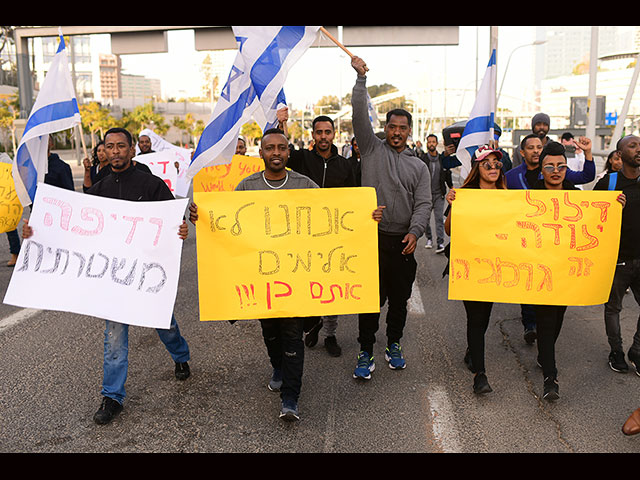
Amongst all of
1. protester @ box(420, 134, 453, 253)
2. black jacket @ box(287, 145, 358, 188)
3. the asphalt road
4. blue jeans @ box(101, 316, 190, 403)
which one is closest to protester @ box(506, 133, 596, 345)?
the asphalt road

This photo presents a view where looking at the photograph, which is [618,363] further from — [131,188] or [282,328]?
[131,188]

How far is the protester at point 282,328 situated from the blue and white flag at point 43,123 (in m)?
1.32

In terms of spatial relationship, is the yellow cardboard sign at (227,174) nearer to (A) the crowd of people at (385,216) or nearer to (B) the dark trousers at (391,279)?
(A) the crowd of people at (385,216)

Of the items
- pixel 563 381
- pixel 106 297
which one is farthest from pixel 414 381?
pixel 106 297

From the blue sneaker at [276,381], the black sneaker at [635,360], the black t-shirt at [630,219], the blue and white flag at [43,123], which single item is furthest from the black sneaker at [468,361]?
the blue and white flag at [43,123]

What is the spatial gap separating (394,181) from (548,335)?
153 centimetres

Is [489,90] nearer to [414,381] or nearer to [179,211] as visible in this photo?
[414,381]

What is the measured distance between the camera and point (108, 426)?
3854 millimetres

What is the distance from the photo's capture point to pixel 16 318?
6.36 metres

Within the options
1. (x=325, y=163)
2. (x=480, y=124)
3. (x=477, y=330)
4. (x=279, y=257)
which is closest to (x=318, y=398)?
(x=279, y=257)

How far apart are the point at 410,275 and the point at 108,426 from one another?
238 centimetres

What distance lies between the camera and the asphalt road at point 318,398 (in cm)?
362

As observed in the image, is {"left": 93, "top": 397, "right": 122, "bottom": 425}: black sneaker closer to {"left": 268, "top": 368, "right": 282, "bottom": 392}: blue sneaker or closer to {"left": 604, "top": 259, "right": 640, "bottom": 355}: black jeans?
{"left": 268, "top": 368, "right": 282, "bottom": 392}: blue sneaker

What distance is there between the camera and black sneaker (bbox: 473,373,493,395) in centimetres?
427
